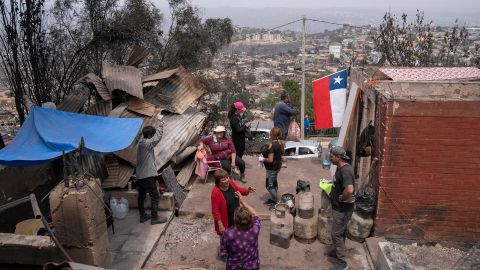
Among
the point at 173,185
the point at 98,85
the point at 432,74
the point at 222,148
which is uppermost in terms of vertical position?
the point at 432,74

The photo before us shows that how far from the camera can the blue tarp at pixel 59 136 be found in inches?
229

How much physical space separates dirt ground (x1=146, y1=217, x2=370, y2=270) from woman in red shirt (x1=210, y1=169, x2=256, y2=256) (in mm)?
998

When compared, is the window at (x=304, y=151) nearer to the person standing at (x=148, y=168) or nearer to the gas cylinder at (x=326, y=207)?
A: the gas cylinder at (x=326, y=207)

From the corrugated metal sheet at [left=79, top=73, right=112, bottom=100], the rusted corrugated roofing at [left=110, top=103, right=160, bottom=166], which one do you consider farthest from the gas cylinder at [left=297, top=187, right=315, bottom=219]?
the corrugated metal sheet at [left=79, top=73, right=112, bottom=100]

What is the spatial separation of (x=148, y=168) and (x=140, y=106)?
10.6 feet

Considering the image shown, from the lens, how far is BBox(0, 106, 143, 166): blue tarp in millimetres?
5816

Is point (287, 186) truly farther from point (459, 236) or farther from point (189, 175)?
point (459, 236)

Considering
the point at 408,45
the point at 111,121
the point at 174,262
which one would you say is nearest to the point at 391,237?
the point at 174,262

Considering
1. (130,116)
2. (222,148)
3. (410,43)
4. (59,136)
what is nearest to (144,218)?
(59,136)

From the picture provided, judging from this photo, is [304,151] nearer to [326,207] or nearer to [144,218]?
[326,207]

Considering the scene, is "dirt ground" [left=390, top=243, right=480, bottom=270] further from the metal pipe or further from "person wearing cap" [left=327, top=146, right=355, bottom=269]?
the metal pipe

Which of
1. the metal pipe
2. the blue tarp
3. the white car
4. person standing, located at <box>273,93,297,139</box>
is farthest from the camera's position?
the white car

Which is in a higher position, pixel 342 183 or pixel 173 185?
pixel 342 183

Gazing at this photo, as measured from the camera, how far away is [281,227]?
21.0ft
